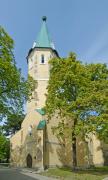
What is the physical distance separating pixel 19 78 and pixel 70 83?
8.39 metres

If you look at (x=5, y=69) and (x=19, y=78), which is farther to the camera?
(x=19, y=78)

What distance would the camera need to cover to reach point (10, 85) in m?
22.0

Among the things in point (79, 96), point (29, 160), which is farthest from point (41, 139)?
point (79, 96)

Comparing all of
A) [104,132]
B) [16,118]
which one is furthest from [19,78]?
[104,132]

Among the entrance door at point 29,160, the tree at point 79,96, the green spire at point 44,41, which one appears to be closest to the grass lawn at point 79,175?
the tree at point 79,96

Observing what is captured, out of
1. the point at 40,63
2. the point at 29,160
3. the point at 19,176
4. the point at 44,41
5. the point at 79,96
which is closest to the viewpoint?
the point at 19,176

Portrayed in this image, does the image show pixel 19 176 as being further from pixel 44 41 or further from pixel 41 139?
pixel 44 41

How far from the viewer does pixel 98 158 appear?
153 ft

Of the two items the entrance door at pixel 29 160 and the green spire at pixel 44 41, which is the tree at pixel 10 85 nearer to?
the entrance door at pixel 29 160

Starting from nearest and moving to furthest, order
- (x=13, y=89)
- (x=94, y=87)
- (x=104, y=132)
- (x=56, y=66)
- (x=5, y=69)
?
(x=5, y=69)
(x=13, y=89)
(x=104, y=132)
(x=94, y=87)
(x=56, y=66)

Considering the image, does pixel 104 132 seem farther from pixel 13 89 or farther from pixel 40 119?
pixel 40 119

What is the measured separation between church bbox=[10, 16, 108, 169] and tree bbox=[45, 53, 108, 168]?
5290mm

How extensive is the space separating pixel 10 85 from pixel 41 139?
16.7m

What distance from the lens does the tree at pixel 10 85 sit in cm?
2098
